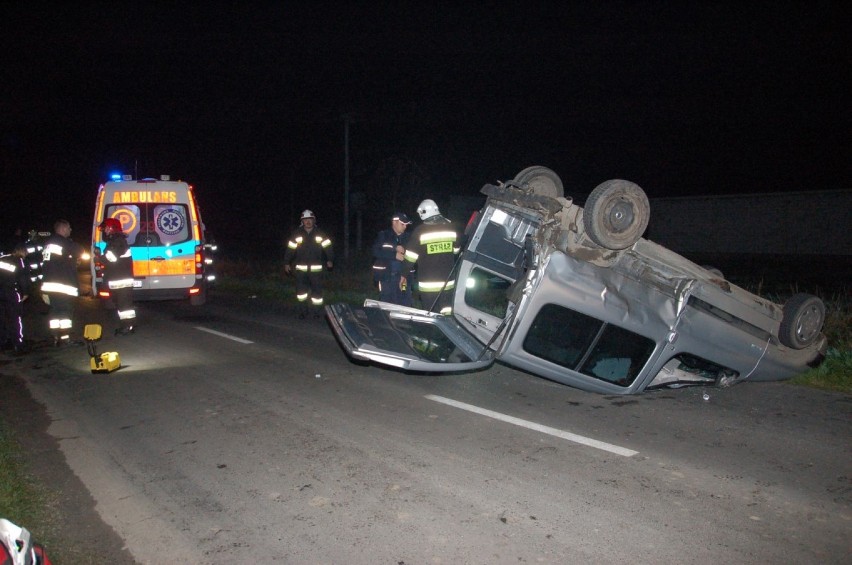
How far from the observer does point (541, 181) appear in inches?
268

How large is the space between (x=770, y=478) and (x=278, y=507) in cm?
315

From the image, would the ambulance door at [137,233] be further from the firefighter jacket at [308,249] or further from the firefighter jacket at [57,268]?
the firefighter jacket at [308,249]

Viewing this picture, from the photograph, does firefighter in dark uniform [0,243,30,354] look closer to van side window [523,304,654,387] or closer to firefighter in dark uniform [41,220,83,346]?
firefighter in dark uniform [41,220,83,346]

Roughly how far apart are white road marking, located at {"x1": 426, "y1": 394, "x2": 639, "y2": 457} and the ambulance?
7.22 m

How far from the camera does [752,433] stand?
17.5 feet

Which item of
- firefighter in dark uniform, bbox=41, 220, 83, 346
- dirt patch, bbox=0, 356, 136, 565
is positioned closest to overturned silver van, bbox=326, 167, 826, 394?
dirt patch, bbox=0, 356, 136, 565

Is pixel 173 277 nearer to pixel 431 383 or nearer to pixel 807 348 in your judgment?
pixel 431 383

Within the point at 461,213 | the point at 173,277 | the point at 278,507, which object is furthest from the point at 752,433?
the point at 461,213

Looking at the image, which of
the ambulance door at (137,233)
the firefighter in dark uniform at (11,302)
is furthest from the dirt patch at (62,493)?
the ambulance door at (137,233)

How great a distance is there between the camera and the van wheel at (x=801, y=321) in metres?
6.06

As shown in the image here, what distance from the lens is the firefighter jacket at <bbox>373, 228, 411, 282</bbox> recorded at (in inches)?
375

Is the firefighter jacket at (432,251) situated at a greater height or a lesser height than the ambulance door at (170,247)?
greater

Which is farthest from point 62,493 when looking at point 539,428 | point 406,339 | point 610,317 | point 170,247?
point 170,247

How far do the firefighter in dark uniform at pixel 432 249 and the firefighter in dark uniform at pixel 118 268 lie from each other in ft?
15.2
